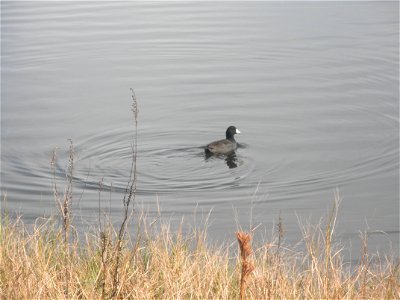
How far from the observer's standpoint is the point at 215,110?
15969 millimetres

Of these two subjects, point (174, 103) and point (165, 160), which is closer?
point (165, 160)

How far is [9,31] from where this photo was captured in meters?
21.8

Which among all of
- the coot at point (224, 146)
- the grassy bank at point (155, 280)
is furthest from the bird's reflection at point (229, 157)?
the grassy bank at point (155, 280)

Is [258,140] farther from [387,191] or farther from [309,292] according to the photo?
[309,292]

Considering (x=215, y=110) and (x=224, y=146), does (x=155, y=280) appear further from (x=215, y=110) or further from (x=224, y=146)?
(x=215, y=110)

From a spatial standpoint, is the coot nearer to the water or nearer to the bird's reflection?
the bird's reflection

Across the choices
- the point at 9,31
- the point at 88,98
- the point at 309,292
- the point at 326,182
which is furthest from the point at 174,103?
the point at 309,292

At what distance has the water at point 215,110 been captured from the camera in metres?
11.8

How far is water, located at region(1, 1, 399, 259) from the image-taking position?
38.8 feet

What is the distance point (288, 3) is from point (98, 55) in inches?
257

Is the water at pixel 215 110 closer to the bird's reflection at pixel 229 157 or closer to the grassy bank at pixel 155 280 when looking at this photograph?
the bird's reflection at pixel 229 157

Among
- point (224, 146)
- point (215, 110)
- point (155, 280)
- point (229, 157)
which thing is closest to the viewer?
point (155, 280)

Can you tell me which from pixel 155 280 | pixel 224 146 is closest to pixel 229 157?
pixel 224 146

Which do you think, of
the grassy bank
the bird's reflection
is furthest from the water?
the grassy bank
